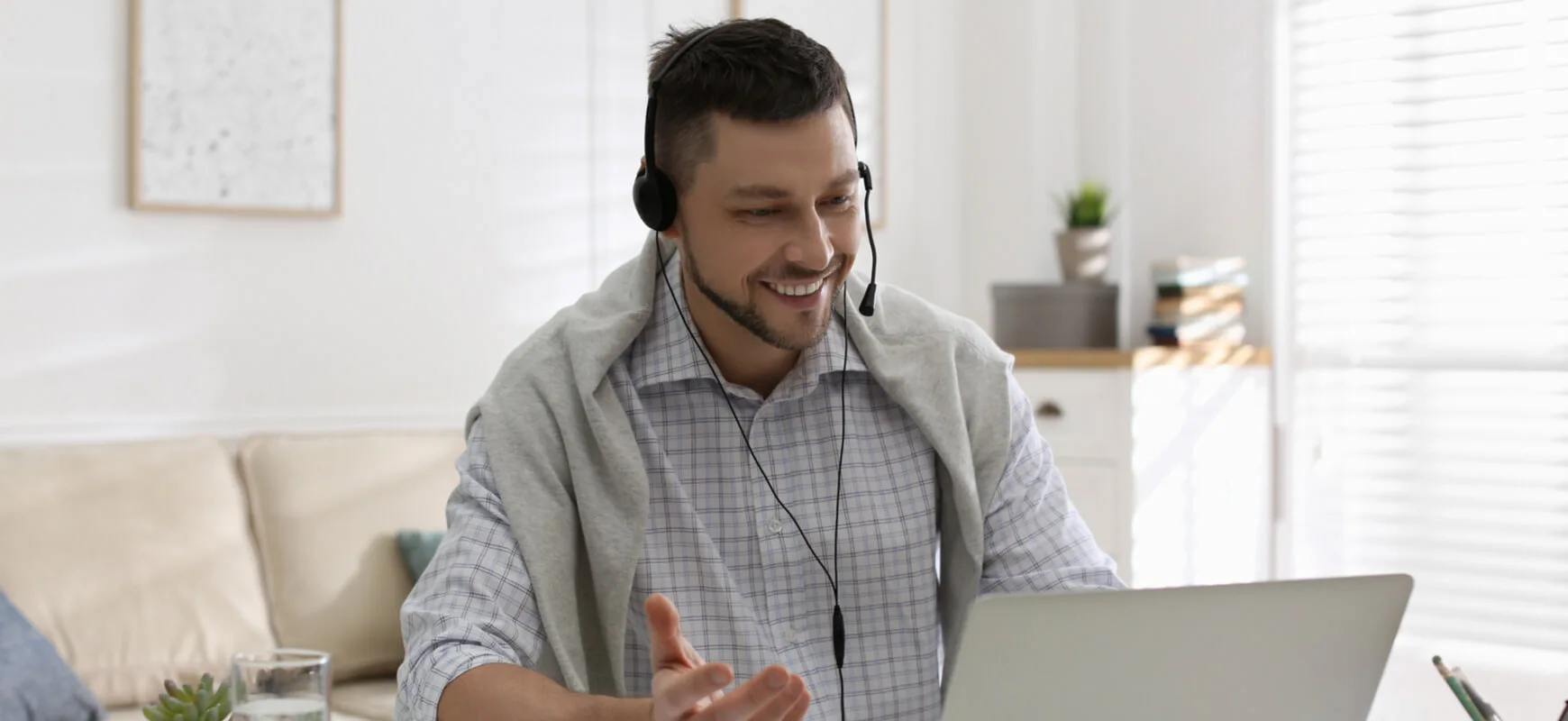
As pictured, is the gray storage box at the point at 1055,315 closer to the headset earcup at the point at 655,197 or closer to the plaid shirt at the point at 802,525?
the plaid shirt at the point at 802,525

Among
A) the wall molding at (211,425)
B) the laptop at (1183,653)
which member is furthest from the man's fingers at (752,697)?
the wall molding at (211,425)

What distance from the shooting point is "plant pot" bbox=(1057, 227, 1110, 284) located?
394cm

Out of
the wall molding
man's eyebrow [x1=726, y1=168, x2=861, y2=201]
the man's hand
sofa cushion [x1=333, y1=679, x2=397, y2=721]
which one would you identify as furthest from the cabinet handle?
the man's hand

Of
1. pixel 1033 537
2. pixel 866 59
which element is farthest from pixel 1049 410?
pixel 1033 537

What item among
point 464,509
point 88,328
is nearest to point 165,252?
point 88,328

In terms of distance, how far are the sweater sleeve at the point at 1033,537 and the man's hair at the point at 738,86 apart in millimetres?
373

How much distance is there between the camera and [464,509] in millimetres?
1353

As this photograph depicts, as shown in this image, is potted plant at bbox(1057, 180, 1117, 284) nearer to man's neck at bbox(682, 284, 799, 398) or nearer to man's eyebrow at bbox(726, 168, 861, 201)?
man's neck at bbox(682, 284, 799, 398)

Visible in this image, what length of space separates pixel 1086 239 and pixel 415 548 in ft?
6.59

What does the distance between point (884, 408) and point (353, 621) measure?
159 cm

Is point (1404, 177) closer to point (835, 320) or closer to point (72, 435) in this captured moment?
point (835, 320)

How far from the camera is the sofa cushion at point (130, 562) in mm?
2422

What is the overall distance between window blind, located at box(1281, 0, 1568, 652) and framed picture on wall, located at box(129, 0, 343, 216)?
247 cm

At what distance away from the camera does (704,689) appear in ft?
3.13
